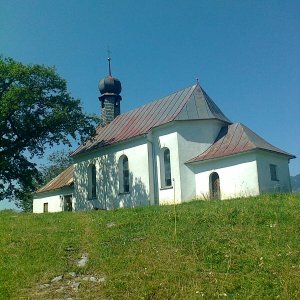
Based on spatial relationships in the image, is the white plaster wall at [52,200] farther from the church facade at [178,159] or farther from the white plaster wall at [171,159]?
the white plaster wall at [171,159]

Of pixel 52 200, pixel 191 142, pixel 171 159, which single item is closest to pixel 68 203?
pixel 52 200

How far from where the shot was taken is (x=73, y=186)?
34.0m

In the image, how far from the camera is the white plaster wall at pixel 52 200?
117 feet

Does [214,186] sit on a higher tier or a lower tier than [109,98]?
lower

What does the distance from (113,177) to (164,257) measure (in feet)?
62.3

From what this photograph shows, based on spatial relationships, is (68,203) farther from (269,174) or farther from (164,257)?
(164,257)

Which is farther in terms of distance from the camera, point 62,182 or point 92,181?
point 62,182

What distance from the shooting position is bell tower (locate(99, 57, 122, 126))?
36000 millimetres

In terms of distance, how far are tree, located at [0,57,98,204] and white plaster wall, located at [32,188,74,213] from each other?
20.7ft

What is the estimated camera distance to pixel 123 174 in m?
27.6

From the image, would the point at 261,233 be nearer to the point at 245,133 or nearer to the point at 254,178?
the point at 254,178

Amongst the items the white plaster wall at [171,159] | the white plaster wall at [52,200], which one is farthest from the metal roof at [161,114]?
the white plaster wall at [52,200]

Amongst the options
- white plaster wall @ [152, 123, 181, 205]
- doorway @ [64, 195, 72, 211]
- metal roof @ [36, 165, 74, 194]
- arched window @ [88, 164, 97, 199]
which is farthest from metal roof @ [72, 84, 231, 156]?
doorway @ [64, 195, 72, 211]

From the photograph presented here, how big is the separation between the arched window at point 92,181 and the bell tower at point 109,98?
5.75 metres
